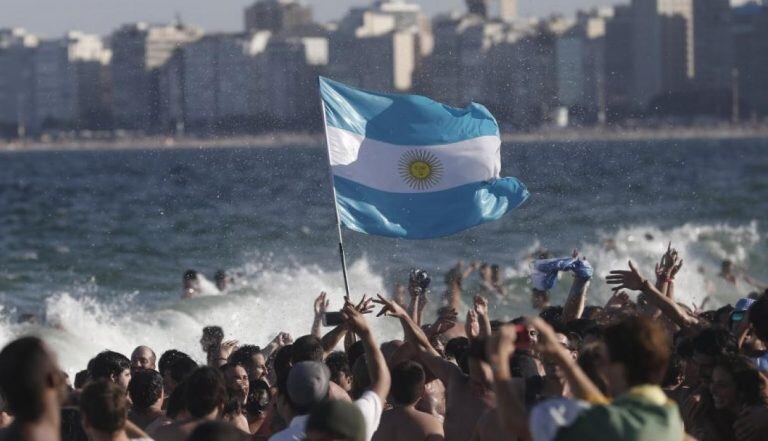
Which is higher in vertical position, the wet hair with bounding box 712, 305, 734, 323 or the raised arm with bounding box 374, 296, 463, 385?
the raised arm with bounding box 374, 296, 463, 385

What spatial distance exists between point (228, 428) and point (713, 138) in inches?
5471

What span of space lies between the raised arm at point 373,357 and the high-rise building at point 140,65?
162176 mm

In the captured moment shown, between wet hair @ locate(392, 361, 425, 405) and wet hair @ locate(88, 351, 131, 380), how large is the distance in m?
1.21

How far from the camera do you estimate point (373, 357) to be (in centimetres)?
594

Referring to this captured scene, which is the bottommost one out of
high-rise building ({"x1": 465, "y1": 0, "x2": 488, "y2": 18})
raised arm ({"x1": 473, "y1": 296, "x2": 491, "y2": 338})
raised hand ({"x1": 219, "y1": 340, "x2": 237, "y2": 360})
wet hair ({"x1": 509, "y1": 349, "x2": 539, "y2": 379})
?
high-rise building ({"x1": 465, "y1": 0, "x2": 488, "y2": 18})

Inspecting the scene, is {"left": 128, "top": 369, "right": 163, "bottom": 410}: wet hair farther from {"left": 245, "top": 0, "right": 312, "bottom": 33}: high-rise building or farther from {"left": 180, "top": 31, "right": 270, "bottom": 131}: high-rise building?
{"left": 245, "top": 0, "right": 312, "bottom": 33}: high-rise building

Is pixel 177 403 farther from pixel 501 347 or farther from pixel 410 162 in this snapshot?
pixel 410 162

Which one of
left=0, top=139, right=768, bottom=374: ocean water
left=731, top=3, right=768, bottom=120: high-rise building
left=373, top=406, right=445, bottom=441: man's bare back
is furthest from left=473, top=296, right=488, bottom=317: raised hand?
left=731, top=3, right=768, bottom=120: high-rise building

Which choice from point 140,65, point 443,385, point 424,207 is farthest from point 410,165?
point 140,65

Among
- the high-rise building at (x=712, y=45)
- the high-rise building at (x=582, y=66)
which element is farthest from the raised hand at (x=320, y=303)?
the high-rise building at (x=712, y=45)

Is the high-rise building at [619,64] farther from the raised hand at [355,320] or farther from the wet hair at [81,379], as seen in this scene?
the raised hand at [355,320]

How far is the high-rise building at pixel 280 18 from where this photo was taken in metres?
190

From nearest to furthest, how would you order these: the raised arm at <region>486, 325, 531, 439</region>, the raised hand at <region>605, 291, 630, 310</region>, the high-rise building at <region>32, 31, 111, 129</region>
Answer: the raised arm at <region>486, 325, 531, 439</region> → the raised hand at <region>605, 291, 630, 310</region> → the high-rise building at <region>32, 31, 111, 129</region>

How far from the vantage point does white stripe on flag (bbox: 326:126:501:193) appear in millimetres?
9898
